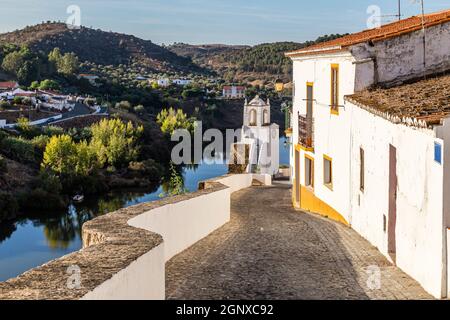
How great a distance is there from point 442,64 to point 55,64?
86.5 meters

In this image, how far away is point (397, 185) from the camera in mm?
9672

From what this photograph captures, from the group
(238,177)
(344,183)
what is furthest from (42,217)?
(344,183)

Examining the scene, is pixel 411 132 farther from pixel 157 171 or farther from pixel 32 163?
pixel 157 171

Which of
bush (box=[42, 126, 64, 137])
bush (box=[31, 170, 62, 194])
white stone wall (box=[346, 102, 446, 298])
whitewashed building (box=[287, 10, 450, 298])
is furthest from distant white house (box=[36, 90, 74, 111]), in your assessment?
white stone wall (box=[346, 102, 446, 298])

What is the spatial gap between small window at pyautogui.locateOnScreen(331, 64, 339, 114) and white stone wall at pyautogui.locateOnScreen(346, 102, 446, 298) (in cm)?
273

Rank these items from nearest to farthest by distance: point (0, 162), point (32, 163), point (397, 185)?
point (397, 185) → point (0, 162) → point (32, 163)

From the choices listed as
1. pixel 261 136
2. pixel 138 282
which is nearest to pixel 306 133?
pixel 138 282

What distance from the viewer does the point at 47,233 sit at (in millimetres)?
34438

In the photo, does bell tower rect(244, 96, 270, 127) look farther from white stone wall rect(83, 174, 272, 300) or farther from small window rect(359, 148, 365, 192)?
small window rect(359, 148, 365, 192)

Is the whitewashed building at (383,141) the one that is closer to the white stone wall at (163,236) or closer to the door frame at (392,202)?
the door frame at (392,202)

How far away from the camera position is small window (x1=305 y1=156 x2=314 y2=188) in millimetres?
19500

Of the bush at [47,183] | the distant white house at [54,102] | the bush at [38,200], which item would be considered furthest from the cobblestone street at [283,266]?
the distant white house at [54,102]

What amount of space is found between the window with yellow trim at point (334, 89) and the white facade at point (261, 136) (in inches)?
728

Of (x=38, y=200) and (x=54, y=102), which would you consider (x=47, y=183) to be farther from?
(x=54, y=102)
